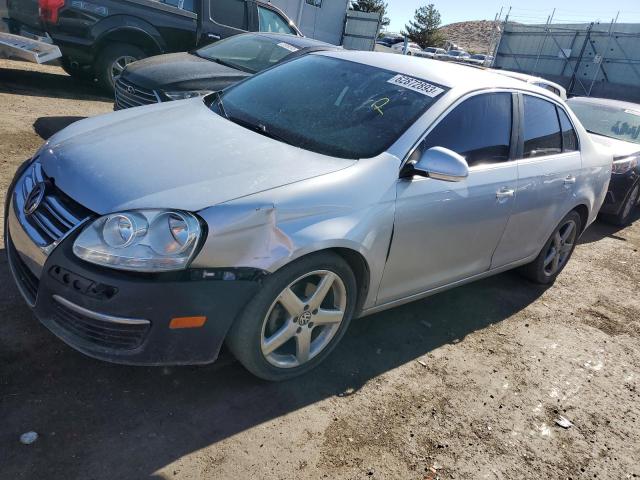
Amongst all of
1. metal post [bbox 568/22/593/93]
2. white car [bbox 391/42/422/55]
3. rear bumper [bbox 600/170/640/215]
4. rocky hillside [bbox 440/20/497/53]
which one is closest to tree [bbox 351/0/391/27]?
white car [bbox 391/42/422/55]

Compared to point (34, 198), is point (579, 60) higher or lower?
higher

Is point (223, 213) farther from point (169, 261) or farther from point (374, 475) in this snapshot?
point (374, 475)

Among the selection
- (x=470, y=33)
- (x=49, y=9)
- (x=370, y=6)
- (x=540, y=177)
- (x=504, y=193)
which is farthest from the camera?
(x=470, y=33)

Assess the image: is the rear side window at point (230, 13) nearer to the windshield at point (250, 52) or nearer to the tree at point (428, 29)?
the windshield at point (250, 52)

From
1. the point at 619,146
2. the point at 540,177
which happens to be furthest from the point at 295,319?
the point at 619,146

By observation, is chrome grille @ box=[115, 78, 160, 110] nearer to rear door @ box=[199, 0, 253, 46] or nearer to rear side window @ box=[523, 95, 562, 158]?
rear door @ box=[199, 0, 253, 46]

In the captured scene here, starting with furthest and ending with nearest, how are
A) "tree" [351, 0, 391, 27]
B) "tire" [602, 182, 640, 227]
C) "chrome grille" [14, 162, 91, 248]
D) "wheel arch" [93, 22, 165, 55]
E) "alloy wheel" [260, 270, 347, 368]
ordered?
"tree" [351, 0, 391, 27], "wheel arch" [93, 22, 165, 55], "tire" [602, 182, 640, 227], "alloy wheel" [260, 270, 347, 368], "chrome grille" [14, 162, 91, 248]

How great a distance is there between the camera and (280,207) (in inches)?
95.2

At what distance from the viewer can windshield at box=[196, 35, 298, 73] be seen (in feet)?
22.4

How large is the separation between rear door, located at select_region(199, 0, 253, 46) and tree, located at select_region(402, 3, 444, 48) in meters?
49.3

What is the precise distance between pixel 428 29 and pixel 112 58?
52.0 m

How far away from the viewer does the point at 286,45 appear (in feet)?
23.6

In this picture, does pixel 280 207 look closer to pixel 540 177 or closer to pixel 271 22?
pixel 540 177

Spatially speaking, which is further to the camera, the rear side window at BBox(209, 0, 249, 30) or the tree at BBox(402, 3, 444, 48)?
the tree at BBox(402, 3, 444, 48)
